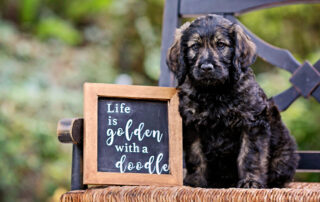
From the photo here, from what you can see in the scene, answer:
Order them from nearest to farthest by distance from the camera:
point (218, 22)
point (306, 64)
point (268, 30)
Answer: point (218, 22) < point (306, 64) < point (268, 30)

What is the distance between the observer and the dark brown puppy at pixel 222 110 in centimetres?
241

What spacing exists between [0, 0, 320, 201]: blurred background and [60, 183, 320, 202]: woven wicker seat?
126 inches

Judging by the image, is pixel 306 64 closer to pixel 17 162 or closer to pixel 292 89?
pixel 292 89

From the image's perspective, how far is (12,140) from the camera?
247 inches

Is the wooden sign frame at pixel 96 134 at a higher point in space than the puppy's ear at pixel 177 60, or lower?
lower

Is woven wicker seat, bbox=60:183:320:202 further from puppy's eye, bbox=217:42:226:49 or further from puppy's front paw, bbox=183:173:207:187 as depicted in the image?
puppy's eye, bbox=217:42:226:49

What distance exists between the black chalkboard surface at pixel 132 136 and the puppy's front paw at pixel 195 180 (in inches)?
7.4

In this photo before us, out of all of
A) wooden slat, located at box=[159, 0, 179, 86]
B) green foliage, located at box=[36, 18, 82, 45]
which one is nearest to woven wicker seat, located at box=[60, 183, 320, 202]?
wooden slat, located at box=[159, 0, 179, 86]

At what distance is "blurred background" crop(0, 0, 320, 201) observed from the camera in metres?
6.33

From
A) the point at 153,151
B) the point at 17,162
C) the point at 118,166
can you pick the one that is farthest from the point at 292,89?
the point at 17,162

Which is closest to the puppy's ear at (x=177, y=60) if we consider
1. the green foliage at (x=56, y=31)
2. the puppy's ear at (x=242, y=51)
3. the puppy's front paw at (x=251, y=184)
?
the puppy's ear at (x=242, y=51)

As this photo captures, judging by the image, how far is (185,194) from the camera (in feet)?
6.82

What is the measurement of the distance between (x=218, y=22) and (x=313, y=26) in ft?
17.8

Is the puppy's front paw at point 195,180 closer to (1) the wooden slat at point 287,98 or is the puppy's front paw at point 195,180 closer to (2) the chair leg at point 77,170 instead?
(2) the chair leg at point 77,170
